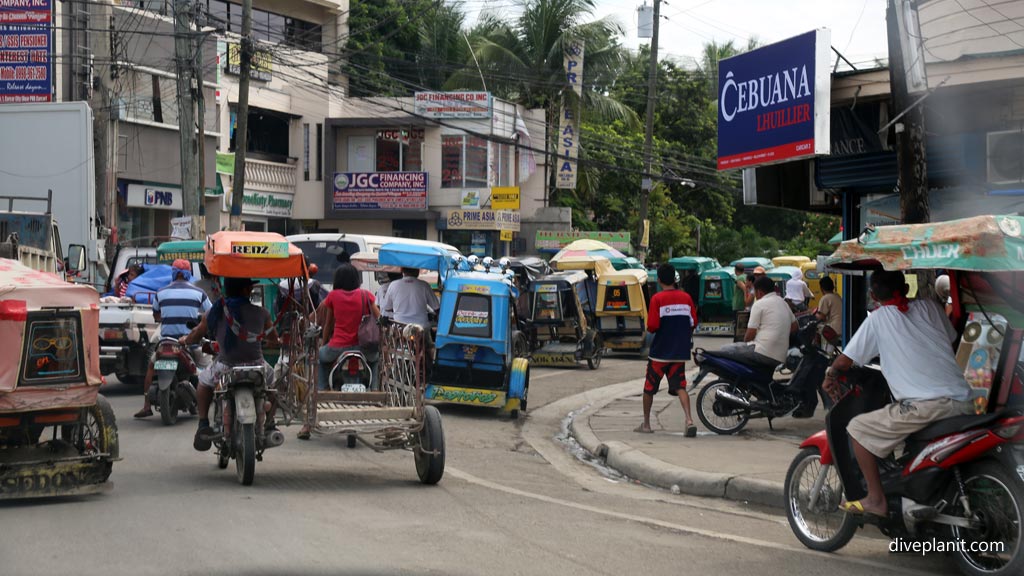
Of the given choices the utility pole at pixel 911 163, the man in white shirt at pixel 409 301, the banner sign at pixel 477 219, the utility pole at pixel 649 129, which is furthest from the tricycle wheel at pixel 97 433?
the banner sign at pixel 477 219

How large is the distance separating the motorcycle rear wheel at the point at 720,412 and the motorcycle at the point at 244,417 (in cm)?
568

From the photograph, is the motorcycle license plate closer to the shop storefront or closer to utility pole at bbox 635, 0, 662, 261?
the shop storefront

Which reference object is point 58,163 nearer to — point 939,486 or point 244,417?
point 244,417

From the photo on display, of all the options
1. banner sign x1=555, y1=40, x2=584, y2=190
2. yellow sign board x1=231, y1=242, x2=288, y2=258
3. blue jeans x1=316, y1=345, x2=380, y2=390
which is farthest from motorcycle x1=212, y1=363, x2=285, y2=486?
banner sign x1=555, y1=40, x2=584, y2=190

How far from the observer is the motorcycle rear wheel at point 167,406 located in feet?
40.1

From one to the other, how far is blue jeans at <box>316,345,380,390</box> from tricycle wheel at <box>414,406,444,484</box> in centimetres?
244

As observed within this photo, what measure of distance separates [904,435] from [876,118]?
25.3 feet

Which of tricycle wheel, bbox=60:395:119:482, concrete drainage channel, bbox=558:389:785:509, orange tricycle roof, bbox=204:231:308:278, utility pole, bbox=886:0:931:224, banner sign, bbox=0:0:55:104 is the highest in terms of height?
banner sign, bbox=0:0:55:104

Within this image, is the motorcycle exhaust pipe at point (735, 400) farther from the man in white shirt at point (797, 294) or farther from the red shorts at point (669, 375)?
the man in white shirt at point (797, 294)

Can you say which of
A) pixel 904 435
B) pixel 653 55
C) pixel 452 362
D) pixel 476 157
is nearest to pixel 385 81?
pixel 476 157

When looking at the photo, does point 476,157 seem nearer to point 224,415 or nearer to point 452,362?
point 452,362

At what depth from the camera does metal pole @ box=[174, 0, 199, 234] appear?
2302 centimetres

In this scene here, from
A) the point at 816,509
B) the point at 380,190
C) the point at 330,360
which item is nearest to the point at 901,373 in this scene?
the point at 816,509

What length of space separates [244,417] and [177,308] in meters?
4.38
